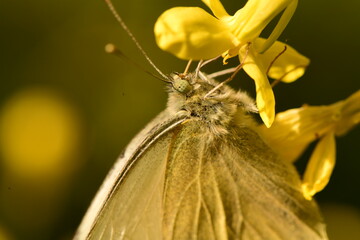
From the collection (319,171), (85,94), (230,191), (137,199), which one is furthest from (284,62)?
(85,94)

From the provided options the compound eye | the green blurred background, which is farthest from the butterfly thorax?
the green blurred background

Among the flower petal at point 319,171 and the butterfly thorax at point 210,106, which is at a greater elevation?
the butterfly thorax at point 210,106

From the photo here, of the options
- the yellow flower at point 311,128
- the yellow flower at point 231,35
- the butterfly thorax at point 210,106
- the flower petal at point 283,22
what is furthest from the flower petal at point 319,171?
the flower petal at point 283,22

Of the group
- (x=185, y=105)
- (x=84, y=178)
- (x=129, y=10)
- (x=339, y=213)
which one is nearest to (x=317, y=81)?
(x=339, y=213)

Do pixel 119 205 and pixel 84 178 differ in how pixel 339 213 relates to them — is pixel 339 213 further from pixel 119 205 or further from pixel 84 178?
pixel 119 205

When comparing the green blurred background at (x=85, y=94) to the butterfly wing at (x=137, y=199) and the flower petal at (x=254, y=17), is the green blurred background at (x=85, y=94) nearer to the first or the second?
the butterfly wing at (x=137, y=199)

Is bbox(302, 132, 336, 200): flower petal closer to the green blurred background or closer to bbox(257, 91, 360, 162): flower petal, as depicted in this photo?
bbox(257, 91, 360, 162): flower petal
